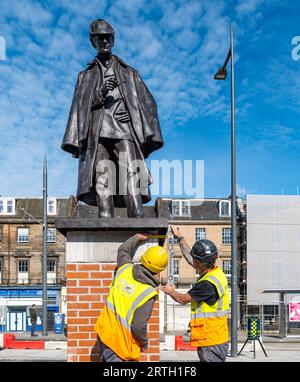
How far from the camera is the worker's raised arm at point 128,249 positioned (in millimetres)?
4535

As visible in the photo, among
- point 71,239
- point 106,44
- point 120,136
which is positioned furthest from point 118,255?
point 106,44

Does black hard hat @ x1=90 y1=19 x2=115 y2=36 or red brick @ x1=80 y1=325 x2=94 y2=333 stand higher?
black hard hat @ x1=90 y1=19 x2=115 y2=36

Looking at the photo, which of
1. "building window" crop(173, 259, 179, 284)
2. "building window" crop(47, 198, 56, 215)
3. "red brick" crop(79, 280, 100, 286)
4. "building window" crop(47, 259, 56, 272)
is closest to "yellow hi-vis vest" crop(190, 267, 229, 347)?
"red brick" crop(79, 280, 100, 286)

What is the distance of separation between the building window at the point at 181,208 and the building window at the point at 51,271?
10101 millimetres

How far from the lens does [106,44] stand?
537 cm

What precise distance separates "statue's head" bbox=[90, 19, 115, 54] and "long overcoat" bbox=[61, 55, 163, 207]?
0.65 ft

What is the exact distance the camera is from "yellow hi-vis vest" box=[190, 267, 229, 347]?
4180 mm

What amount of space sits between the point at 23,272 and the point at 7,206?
17.5ft

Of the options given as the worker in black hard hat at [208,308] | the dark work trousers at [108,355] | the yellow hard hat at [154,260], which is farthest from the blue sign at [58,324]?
the yellow hard hat at [154,260]

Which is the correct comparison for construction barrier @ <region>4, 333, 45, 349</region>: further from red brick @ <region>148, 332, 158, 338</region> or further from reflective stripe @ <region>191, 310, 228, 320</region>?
reflective stripe @ <region>191, 310, 228, 320</region>

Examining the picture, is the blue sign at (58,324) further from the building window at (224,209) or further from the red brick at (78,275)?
the building window at (224,209)

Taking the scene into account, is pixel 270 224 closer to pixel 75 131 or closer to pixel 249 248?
pixel 249 248

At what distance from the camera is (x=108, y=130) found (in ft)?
17.5

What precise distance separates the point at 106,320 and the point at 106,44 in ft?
9.85
